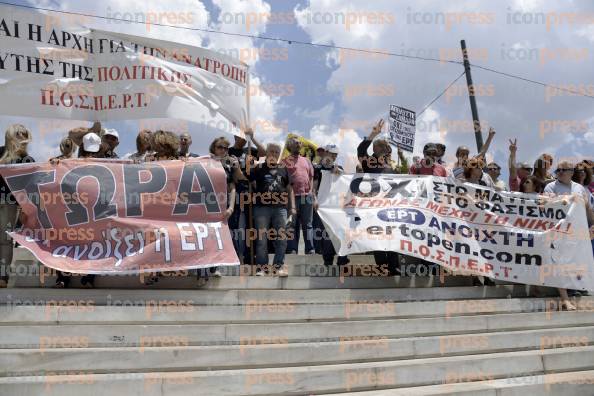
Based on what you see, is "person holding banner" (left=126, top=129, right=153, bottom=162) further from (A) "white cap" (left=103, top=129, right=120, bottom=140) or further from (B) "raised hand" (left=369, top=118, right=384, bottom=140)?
(B) "raised hand" (left=369, top=118, right=384, bottom=140)

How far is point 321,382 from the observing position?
4.62 m

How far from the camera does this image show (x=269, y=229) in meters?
6.51

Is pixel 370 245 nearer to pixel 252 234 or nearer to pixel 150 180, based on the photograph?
pixel 252 234

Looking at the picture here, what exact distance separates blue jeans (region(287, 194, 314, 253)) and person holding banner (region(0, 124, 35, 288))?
3342mm

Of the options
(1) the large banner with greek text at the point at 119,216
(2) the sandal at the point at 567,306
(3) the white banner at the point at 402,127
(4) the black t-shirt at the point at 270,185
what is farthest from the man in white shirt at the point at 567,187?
(3) the white banner at the point at 402,127

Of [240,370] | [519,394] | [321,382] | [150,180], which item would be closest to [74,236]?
[150,180]

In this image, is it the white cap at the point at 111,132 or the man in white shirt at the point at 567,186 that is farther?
the man in white shirt at the point at 567,186

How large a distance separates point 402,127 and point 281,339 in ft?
28.9

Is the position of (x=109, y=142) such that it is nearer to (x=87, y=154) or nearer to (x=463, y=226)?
(x=87, y=154)

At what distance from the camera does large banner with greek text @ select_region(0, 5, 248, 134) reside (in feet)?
19.9

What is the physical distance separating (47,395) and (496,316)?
16.0ft

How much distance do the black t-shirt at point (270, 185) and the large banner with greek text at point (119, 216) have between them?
22.9 inches

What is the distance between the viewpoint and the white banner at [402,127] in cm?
1259

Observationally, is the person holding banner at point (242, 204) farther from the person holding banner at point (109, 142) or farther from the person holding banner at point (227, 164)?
the person holding banner at point (109, 142)
